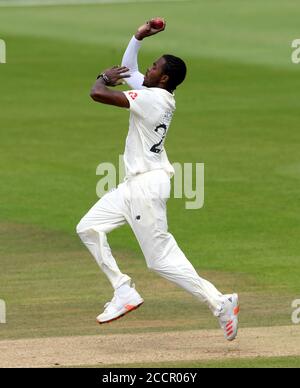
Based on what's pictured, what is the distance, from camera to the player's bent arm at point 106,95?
11375 millimetres

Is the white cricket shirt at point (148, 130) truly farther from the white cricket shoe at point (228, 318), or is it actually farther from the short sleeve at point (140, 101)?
the white cricket shoe at point (228, 318)

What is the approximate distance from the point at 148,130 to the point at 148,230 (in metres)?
0.90

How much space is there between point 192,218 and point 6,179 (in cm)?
384

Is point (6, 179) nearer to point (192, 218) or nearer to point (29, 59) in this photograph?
point (192, 218)

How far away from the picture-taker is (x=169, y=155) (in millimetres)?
22500

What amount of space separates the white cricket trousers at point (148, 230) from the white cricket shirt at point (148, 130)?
10cm

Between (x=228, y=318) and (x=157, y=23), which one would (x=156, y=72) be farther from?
(x=228, y=318)

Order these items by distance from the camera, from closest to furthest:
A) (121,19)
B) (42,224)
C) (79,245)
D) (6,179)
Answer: (79,245)
(42,224)
(6,179)
(121,19)

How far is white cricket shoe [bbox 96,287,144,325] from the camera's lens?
38.4 ft

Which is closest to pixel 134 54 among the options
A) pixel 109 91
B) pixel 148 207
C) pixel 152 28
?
pixel 152 28

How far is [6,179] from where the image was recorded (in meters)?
20.8
